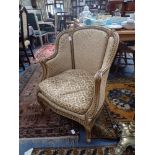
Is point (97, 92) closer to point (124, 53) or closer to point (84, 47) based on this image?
point (84, 47)

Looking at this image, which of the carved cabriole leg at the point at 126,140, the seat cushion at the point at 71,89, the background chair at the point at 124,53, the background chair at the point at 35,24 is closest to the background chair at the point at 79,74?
the seat cushion at the point at 71,89

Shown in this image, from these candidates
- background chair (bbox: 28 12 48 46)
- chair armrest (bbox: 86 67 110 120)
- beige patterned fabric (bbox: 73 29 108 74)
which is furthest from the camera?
background chair (bbox: 28 12 48 46)

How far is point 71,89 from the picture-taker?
1543 mm

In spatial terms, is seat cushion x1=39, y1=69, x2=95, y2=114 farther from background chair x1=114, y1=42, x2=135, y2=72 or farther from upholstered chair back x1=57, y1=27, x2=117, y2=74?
background chair x1=114, y1=42, x2=135, y2=72

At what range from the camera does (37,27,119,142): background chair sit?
4.61 feet

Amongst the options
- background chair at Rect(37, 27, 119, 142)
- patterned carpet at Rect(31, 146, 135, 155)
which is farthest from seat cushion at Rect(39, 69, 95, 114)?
patterned carpet at Rect(31, 146, 135, 155)

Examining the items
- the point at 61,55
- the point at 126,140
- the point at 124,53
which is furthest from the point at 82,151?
the point at 124,53

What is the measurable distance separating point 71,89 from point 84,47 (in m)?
0.42

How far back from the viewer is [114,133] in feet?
5.13

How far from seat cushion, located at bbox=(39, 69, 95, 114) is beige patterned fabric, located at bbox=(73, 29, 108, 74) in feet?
0.25
